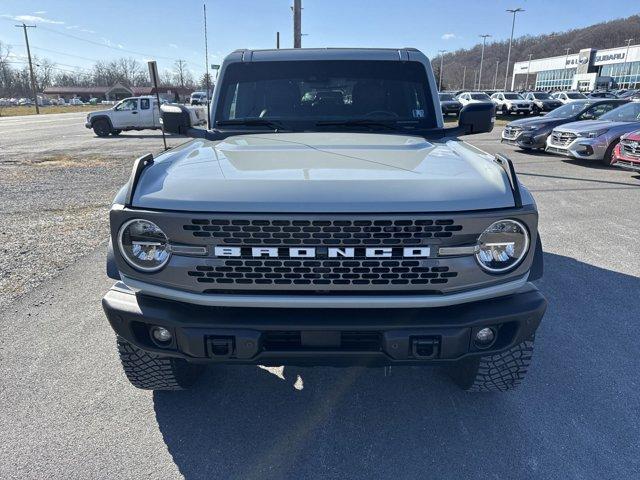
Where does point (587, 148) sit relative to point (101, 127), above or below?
above

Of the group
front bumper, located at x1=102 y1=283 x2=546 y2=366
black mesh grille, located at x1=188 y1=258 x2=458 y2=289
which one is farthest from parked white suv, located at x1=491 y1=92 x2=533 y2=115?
black mesh grille, located at x1=188 y1=258 x2=458 y2=289

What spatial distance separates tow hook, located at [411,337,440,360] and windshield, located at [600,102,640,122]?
12219 mm

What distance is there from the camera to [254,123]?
3652mm

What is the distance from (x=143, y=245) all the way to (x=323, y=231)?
0.84 meters

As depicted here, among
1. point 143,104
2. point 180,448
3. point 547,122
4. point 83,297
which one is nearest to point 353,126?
point 180,448

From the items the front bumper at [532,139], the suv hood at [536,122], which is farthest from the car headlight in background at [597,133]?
the suv hood at [536,122]

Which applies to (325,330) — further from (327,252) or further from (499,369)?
(499,369)

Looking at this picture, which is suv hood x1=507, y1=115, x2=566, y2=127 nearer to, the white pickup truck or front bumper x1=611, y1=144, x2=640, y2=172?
front bumper x1=611, y1=144, x2=640, y2=172

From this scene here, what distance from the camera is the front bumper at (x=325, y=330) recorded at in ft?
6.93

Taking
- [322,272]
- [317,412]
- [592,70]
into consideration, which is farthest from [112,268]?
[592,70]

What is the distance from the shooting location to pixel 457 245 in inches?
83.6

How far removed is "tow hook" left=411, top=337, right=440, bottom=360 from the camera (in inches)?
83.5

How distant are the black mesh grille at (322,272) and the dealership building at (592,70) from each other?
79.2 m

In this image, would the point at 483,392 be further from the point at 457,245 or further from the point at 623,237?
the point at 623,237
